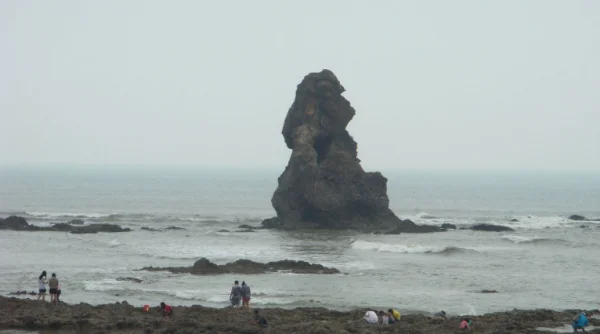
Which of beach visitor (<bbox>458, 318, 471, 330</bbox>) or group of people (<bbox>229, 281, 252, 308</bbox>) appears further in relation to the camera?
group of people (<bbox>229, 281, 252, 308</bbox>)

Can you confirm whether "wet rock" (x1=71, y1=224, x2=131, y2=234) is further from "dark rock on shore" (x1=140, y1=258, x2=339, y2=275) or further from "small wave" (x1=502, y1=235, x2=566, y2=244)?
"small wave" (x1=502, y1=235, x2=566, y2=244)

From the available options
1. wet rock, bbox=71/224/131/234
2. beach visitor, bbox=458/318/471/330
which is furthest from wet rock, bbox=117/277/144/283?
wet rock, bbox=71/224/131/234

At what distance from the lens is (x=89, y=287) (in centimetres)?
3703

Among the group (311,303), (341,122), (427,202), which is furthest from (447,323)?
(427,202)

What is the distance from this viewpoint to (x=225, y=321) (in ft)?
89.7

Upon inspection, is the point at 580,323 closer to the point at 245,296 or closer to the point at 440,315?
the point at 440,315

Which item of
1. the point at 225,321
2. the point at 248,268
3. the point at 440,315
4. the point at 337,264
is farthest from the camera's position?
the point at 337,264

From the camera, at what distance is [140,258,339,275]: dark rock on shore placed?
42750mm

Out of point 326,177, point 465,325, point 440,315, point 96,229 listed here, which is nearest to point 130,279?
point 440,315

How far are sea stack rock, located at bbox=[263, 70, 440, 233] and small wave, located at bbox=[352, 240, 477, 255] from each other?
33.6 feet

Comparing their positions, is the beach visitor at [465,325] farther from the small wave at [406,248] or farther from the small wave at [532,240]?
the small wave at [532,240]

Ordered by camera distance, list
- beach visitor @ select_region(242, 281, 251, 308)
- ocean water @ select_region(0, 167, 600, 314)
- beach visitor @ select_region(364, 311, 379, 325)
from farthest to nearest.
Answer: ocean water @ select_region(0, 167, 600, 314)
beach visitor @ select_region(242, 281, 251, 308)
beach visitor @ select_region(364, 311, 379, 325)

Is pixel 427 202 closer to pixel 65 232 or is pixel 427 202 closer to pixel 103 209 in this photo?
pixel 103 209

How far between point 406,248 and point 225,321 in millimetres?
29919
